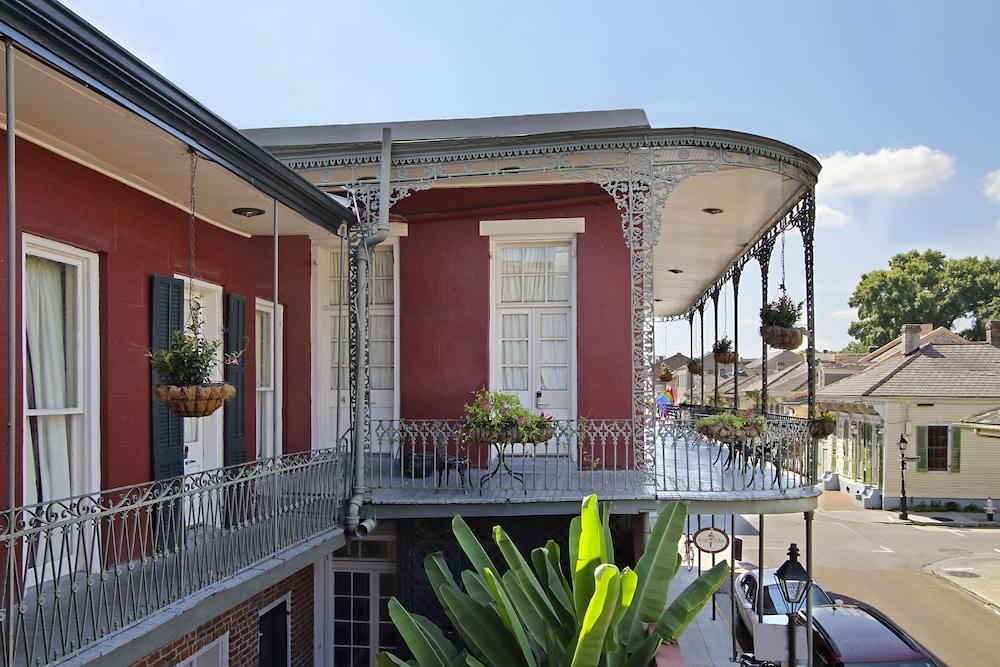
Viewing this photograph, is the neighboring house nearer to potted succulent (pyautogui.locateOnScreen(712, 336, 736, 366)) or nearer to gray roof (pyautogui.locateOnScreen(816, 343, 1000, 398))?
gray roof (pyautogui.locateOnScreen(816, 343, 1000, 398))

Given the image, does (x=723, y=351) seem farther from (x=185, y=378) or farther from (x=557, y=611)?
(x=185, y=378)

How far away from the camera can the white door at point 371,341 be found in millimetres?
9500

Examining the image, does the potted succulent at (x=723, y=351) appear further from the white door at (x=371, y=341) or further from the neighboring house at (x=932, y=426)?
the neighboring house at (x=932, y=426)

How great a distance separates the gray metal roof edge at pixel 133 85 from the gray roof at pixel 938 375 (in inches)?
869

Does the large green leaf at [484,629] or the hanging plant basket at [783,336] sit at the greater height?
the hanging plant basket at [783,336]

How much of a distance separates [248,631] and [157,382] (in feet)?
9.68

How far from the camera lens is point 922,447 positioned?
22938 mm

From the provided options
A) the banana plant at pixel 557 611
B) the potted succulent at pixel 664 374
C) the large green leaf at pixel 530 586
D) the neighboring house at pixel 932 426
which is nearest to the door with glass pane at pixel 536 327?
the banana plant at pixel 557 611

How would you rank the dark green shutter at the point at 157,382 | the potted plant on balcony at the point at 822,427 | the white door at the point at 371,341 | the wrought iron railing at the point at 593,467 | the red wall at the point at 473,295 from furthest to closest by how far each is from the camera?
1. the white door at the point at 371,341
2. the red wall at the point at 473,295
3. the potted plant on balcony at the point at 822,427
4. the wrought iron railing at the point at 593,467
5. the dark green shutter at the point at 157,382

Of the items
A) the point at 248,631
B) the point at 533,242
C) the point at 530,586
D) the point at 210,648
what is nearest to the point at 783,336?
the point at 533,242

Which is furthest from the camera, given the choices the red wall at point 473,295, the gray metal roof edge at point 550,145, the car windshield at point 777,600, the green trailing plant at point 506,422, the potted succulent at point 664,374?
the potted succulent at point 664,374

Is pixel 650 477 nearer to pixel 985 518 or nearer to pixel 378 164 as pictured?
pixel 378 164

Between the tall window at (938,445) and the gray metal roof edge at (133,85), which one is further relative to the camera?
the tall window at (938,445)

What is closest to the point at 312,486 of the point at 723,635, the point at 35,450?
the point at 35,450
